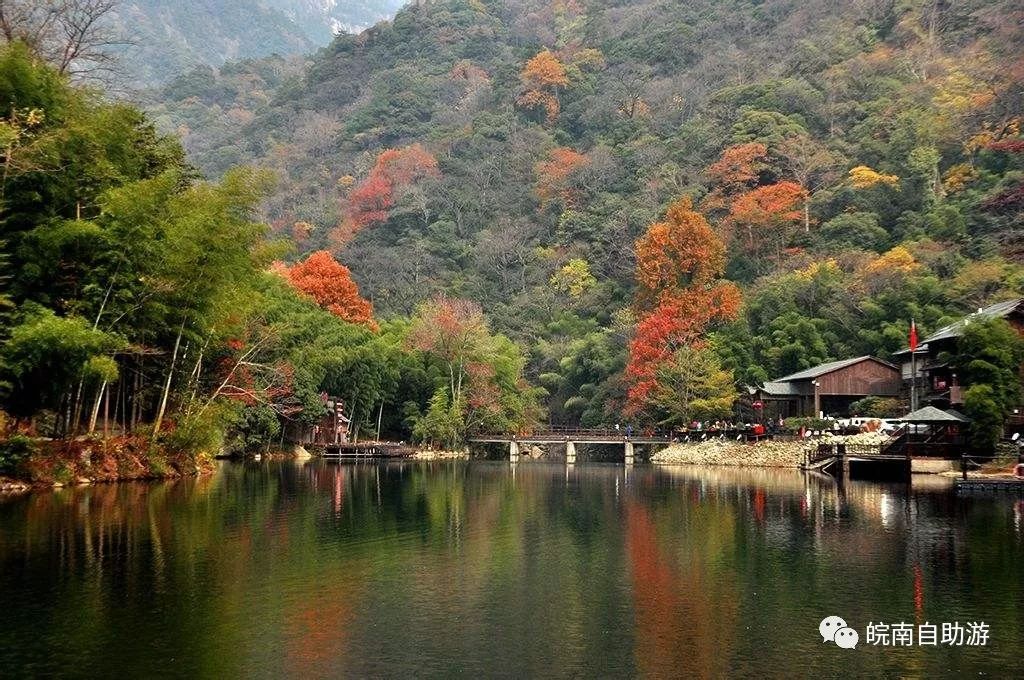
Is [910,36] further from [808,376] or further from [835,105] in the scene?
[808,376]

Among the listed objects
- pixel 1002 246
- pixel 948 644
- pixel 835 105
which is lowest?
pixel 948 644

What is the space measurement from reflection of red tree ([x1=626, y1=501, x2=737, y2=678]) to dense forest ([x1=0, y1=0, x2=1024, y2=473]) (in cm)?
1533

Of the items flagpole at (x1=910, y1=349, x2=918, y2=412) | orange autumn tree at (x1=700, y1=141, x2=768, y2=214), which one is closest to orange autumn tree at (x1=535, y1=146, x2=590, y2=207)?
orange autumn tree at (x1=700, y1=141, x2=768, y2=214)

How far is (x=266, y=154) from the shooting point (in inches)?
4727

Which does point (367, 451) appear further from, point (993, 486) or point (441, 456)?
point (993, 486)

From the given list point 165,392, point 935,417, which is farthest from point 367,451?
point 935,417

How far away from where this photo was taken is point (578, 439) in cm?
5662

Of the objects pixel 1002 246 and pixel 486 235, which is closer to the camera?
pixel 1002 246

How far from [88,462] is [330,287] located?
37282mm

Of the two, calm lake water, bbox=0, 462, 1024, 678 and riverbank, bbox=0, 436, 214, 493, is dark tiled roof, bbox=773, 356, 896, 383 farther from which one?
riverbank, bbox=0, 436, 214, 493

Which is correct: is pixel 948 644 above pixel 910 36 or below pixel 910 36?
below

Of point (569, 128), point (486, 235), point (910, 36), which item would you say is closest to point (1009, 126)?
point (910, 36)

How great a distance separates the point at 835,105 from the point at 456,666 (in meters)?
79.3

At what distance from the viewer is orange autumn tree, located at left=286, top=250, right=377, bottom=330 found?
63.0 metres
